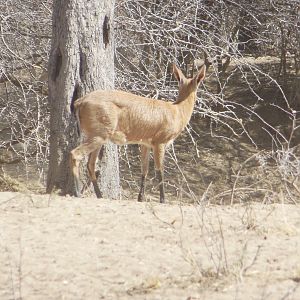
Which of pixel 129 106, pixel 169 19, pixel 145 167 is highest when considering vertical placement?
pixel 169 19

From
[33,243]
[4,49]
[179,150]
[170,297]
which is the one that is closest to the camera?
[170,297]

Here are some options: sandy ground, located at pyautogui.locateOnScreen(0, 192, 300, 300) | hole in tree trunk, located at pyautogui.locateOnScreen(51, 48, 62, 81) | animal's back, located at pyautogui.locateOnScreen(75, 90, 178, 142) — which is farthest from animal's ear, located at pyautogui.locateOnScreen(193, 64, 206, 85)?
sandy ground, located at pyautogui.locateOnScreen(0, 192, 300, 300)

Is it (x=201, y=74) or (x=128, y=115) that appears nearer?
(x=128, y=115)

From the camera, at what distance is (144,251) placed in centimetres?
570

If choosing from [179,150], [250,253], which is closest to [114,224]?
[250,253]

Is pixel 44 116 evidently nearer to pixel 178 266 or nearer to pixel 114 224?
pixel 114 224

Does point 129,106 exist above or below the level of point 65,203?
above

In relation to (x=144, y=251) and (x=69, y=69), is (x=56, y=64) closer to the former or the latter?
(x=69, y=69)

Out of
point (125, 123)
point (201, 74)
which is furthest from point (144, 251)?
point (201, 74)

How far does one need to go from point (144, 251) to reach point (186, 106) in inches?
158

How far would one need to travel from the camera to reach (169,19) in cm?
1180

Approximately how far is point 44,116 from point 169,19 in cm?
240

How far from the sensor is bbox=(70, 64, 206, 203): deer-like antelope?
834cm

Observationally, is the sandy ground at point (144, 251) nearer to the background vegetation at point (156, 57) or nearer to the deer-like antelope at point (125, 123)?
the deer-like antelope at point (125, 123)
